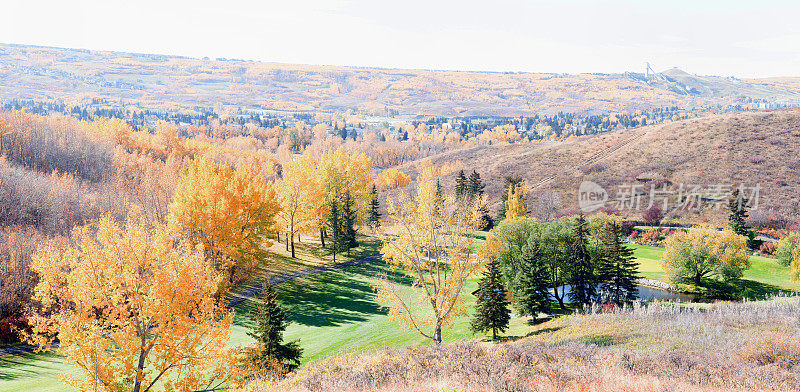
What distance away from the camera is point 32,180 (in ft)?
174

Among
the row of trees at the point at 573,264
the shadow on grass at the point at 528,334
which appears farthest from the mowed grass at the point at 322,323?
the row of trees at the point at 573,264

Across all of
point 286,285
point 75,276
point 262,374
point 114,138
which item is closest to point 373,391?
point 262,374

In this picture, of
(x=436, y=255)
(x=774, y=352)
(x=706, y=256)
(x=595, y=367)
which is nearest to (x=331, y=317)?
(x=436, y=255)

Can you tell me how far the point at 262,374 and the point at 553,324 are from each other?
1764 centimetres

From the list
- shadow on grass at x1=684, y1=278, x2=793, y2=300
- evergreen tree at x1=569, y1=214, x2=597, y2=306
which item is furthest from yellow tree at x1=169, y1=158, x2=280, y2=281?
shadow on grass at x1=684, y1=278, x2=793, y2=300

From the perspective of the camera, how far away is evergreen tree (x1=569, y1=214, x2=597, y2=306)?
110 ft

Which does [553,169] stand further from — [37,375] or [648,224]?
[37,375]

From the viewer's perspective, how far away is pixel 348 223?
178ft

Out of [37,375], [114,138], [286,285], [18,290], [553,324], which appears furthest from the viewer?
[114,138]

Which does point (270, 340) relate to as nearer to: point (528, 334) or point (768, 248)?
point (528, 334)

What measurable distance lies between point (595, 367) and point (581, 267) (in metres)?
21.0

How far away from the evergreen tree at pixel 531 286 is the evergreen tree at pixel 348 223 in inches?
1004

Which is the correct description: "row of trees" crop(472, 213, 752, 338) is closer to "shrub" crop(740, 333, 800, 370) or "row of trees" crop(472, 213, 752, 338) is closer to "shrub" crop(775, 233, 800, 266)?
"shrub" crop(775, 233, 800, 266)

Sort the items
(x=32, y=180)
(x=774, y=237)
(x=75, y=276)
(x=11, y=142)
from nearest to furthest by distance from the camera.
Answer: (x=75, y=276) < (x=32, y=180) < (x=774, y=237) < (x=11, y=142)
